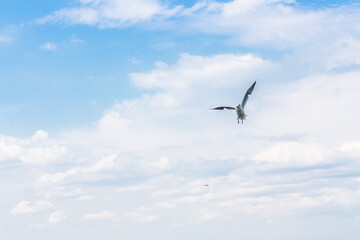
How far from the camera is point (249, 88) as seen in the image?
11306cm

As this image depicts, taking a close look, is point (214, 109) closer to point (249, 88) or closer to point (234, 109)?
point (234, 109)

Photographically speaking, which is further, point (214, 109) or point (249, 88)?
point (249, 88)

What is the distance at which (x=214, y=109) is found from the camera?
10612 cm

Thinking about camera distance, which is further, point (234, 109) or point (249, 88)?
point (249, 88)

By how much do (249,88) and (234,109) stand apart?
9.97 metres

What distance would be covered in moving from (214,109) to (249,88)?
12.4 m

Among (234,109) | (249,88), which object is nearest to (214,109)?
(234,109)

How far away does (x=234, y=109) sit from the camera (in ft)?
347

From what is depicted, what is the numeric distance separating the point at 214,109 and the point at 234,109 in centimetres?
449
